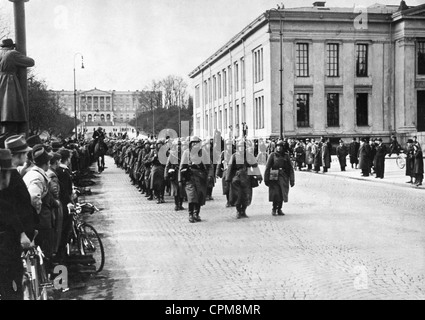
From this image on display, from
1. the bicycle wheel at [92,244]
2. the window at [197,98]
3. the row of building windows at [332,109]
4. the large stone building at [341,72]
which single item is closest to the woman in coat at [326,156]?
the large stone building at [341,72]

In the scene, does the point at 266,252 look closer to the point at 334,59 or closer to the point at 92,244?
the point at 92,244

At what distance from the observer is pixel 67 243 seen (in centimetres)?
820

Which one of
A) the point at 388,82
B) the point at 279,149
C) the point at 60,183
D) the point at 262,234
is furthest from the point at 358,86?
the point at 60,183

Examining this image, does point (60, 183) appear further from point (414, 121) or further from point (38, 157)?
point (414, 121)

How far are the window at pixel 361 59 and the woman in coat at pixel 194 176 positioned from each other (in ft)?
134

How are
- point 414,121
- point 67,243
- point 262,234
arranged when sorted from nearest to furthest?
point 67,243 → point 262,234 → point 414,121

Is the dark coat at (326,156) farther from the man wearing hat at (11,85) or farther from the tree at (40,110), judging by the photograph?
the man wearing hat at (11,85)

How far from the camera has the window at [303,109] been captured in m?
50.8

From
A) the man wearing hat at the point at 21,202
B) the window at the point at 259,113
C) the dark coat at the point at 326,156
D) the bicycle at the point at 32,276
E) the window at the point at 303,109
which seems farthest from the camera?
the window at the point at 259,113

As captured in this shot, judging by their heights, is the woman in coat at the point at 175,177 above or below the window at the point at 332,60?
below

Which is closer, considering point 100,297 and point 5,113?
point 100,297

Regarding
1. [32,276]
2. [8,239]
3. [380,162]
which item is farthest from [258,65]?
[8,239]
